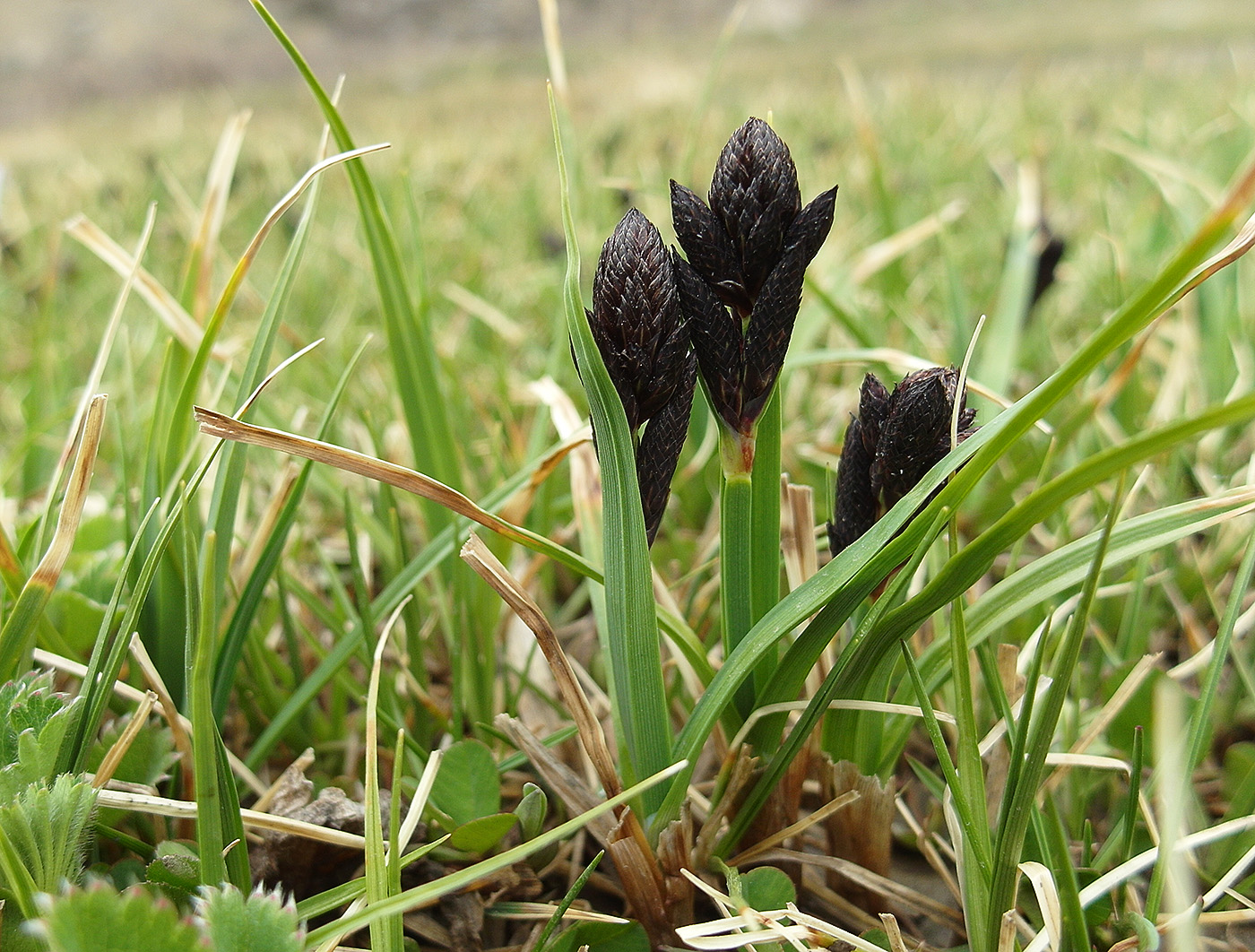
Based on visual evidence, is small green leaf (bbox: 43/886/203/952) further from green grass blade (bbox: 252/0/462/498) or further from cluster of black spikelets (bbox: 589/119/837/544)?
green grass blade (bbox: 252/0/462/498)

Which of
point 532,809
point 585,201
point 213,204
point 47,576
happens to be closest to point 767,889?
point 532,809

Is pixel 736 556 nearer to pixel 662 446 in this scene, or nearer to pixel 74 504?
pixel 662 446

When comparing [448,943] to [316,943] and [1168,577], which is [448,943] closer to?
[316,943]

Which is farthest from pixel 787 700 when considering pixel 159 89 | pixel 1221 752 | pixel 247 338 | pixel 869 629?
pixel 159 89

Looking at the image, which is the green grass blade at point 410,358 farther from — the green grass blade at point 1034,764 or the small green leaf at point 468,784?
the green grass blade at point 1034,764

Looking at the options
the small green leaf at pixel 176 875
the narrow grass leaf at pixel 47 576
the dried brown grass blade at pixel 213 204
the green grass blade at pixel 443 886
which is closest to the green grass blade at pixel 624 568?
the green grass blade at pixel 443 886

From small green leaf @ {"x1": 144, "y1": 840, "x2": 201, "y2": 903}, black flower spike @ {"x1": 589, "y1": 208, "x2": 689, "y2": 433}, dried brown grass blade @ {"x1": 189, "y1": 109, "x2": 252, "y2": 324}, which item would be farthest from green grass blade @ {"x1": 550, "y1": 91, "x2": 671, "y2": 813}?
dried brown grass blade @ {"x1": 189, "y1": 109, "x2": 252, "y2": 324}
